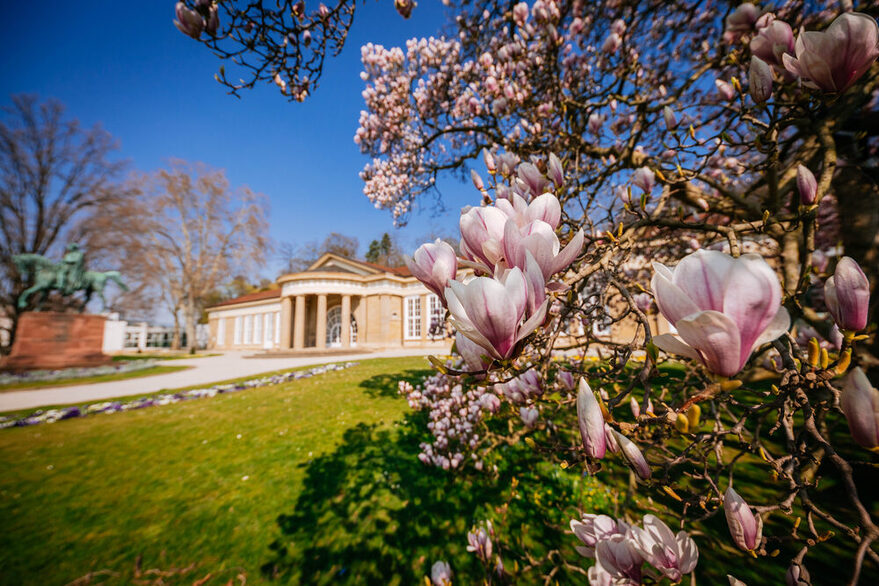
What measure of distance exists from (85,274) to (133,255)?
7190 mm

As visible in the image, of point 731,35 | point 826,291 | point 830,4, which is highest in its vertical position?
point 830,4

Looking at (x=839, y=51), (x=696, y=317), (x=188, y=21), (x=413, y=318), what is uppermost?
(x=188, y=21)

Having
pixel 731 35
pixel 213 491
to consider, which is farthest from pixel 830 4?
pixel 213 491

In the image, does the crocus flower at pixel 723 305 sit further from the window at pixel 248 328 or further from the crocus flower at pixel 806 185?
the window at pixel 248 328

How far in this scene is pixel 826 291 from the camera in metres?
0.83

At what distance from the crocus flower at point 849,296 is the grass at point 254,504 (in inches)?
53.9

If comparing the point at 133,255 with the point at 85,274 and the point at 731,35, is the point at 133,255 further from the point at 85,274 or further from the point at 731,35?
the point at 731,35

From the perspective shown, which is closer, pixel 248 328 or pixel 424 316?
pixel 424 316

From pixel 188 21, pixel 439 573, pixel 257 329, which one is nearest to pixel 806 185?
pixel 439 573

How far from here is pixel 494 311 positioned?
0.60 metres

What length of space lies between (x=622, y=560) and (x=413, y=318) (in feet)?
65.6

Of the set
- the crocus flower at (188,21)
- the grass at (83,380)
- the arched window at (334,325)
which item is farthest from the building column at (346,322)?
the crocus flower at (188,21)

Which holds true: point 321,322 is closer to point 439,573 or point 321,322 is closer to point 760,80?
point 439,573

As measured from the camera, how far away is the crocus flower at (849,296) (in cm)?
74
